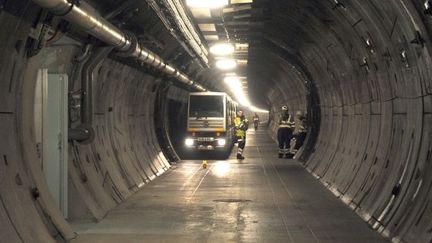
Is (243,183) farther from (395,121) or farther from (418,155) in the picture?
(418,155)

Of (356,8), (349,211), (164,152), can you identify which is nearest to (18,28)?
(356,8)

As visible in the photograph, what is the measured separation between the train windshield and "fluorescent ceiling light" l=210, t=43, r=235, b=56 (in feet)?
15.8

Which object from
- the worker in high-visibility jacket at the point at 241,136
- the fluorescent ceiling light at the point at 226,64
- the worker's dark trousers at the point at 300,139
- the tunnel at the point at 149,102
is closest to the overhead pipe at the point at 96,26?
the tunnel at the point at 149,102

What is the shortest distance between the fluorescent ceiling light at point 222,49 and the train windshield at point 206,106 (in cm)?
481

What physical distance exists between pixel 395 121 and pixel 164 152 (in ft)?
41.8

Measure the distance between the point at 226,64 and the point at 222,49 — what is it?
4771 millimetres

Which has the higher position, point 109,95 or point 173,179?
point 109,95

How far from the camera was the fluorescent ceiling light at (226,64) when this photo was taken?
24.8 m

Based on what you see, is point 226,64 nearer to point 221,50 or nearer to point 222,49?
point 221,50

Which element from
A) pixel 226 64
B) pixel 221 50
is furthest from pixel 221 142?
pixel 221 50

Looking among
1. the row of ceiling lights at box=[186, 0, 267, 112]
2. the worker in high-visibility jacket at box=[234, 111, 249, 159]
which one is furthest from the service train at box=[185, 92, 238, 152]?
the row of ceiling lights at box=[186, 0, 267, 112]

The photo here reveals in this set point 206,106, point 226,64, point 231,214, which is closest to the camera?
point 231,214

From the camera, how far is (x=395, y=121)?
34.2 feet

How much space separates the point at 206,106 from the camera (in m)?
26.9
